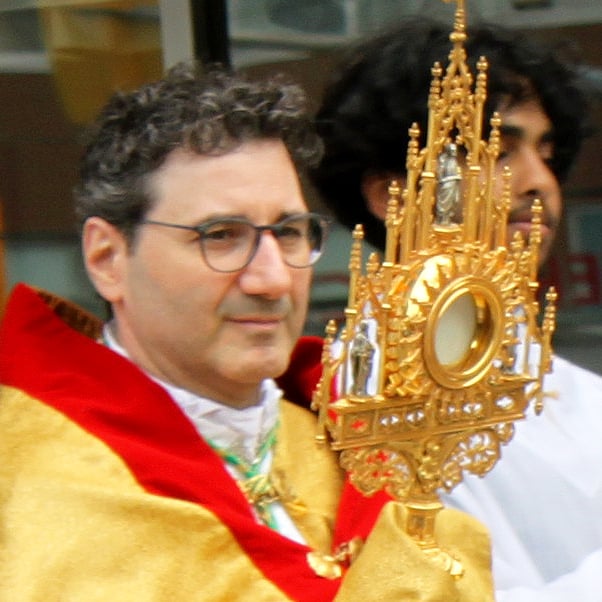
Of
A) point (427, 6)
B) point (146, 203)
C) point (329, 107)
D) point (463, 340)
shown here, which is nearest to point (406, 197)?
point (463, 340)

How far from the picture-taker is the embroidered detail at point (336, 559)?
189 cm

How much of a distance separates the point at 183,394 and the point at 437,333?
0.33m

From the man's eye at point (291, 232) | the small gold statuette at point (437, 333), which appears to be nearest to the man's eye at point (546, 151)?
the small gold statuette at point (437, 333)

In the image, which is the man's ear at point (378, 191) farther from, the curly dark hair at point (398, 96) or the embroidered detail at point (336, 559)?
the embroidered detail at point (336, 559)

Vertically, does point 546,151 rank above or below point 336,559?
above

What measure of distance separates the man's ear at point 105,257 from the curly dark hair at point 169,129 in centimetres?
2

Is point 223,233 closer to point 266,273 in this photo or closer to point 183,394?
point 266,273

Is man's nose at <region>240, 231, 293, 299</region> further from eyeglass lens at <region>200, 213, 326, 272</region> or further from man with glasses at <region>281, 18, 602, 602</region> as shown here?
man with glasses at <region>281, 18, 602, 602</region>

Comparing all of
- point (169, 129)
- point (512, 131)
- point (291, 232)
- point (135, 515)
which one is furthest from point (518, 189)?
point (135, 515)

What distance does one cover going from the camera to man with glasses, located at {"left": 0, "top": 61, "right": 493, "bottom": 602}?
5.82 ft

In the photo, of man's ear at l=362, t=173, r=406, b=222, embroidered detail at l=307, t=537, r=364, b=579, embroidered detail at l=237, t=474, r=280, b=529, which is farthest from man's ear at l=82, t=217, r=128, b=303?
man's ear at l=362, t=173, r=406, b=222

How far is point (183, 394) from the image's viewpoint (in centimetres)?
191

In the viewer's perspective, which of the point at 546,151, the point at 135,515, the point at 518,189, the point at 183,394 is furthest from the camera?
the point at 546,151

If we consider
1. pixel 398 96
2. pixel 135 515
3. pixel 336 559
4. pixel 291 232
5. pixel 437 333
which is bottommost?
pixel 336 559
